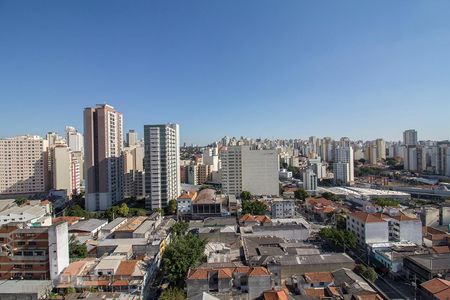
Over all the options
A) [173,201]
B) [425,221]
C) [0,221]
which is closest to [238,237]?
[173,201]

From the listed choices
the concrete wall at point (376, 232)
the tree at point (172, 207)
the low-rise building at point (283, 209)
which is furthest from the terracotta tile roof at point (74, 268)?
the low-rise building at point (283, 209)

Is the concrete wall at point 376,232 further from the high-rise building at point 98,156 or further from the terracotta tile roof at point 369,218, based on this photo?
the high-rise building at point 98,156

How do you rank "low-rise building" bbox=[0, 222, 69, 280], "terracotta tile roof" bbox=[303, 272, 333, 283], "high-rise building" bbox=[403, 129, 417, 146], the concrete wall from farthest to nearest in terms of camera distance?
"high-rise building" bbox=[403, 129, 417, 146]
the concrete wall
"low-rise building" bbox=[0, 222, 69, 280]
"terracotta tile roof" bbox=[303, 272, 333, 283]

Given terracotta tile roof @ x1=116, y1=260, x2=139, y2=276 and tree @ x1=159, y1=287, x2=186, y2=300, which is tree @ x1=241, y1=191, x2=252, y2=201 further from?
tree @ x1=159, y1=287, x2=186, y2=300

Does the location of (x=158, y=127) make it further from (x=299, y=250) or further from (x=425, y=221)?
(x=425, y=221)

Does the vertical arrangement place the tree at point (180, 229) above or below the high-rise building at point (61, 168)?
below

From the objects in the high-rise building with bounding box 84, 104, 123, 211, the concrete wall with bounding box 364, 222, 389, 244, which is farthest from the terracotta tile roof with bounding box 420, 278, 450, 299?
the high-rise building with bounding box 84, 104, 123, 211
